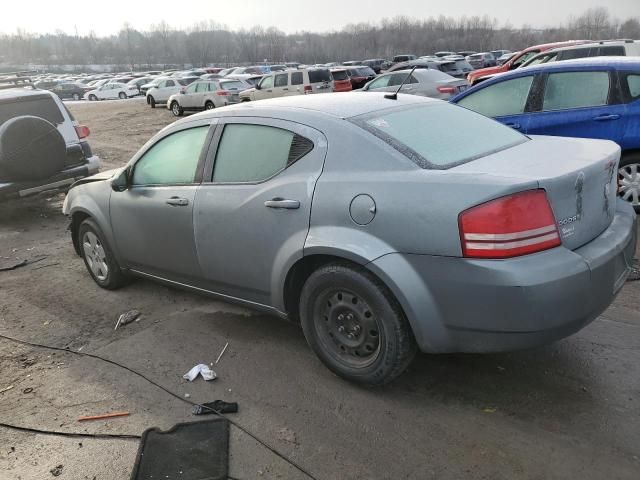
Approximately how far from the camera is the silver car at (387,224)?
8.61 ft

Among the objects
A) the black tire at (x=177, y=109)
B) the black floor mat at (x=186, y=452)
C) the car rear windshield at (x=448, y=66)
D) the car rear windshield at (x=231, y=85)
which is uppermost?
the car rear windshield at (x=448, y=66)

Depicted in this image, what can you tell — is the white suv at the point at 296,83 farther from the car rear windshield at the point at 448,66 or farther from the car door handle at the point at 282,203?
the car door handle at the point at 282,203

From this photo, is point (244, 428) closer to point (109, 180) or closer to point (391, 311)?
point (391, 311)

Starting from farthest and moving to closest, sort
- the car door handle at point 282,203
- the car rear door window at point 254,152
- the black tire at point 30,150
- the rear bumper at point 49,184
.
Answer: the rear bumper at point 49,184 < the black tire at point 30,150 < the car rear door window at point 254,152 < the car door handle at point 282,203

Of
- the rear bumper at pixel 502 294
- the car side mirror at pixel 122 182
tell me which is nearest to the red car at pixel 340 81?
the car side mirror at pixel 122 182

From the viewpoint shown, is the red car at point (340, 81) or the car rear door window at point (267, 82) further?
the car rear door window at point (267, 82)

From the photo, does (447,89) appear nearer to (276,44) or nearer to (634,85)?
(634,85)

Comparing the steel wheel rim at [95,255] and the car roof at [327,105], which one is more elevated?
the car roof at [327,105]

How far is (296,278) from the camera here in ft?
11.1

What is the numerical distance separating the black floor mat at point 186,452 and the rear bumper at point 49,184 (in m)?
5.59

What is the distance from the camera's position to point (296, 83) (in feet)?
67.1

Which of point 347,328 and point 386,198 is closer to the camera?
point 386,198

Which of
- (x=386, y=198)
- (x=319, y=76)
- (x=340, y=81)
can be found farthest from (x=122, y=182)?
(x=340, y=81)

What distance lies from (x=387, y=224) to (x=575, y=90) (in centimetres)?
466
